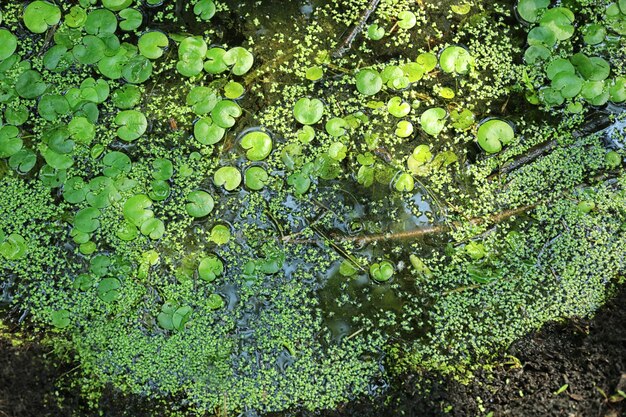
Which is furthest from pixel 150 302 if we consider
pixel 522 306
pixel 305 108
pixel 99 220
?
pixel 522 306

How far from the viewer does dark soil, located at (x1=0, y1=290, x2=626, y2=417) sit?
2178 mm

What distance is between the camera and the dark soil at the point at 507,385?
2.18 m

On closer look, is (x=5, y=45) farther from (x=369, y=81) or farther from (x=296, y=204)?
(x=369, y=81)

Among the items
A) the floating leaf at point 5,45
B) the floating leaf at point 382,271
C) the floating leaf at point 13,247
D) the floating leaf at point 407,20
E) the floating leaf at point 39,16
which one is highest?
the floating leaf at point 407,20

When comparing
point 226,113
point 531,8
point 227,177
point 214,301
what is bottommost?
point 214,301

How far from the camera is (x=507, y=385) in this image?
2285 mm

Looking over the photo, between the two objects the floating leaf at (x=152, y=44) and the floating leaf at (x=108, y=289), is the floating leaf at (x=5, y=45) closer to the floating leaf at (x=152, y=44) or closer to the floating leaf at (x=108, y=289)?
the floating leaf at (x=152, y=44)

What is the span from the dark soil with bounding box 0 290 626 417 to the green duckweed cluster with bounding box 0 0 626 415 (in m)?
0.08

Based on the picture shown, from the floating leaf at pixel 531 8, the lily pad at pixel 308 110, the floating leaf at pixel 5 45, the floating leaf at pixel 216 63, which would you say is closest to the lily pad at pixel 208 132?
the floating leaf at pixel 216 63

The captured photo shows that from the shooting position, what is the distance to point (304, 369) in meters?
2.37

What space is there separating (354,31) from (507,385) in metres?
1.80

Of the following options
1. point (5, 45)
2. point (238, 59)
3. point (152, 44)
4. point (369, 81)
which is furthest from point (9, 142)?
Answer: point (369, 81)

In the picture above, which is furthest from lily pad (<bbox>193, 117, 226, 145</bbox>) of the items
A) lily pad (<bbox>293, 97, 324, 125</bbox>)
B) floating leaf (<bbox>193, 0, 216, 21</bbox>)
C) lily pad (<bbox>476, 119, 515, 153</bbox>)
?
lily pad (<bbox>476, 119, 515, 153</bbox>)

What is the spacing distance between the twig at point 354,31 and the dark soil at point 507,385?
1.58 metres
